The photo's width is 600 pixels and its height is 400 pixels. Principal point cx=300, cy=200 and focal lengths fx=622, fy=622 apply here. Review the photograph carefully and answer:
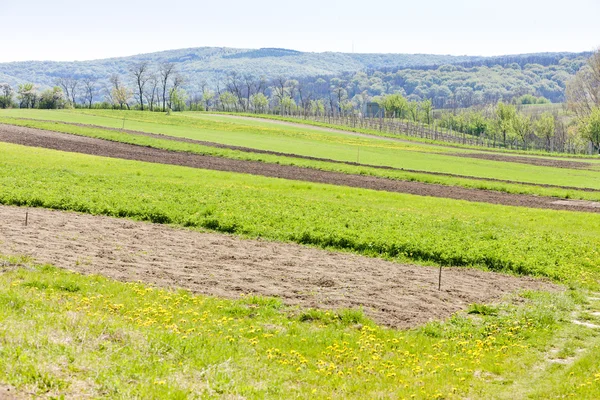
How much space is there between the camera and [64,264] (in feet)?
61.1

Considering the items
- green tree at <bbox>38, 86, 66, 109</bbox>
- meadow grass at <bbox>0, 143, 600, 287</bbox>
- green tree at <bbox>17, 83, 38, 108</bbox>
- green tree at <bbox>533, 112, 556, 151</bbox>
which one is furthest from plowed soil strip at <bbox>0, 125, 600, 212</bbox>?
green tree at <bbox>533, 112, 556, 151</bbox>

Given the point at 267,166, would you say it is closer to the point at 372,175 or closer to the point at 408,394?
the point at 372,175

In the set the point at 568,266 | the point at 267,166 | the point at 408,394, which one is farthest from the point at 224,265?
the point at 267,166

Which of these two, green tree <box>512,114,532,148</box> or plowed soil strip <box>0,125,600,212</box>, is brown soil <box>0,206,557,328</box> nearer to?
plowed soil strip <box>0,125,600,212</box>

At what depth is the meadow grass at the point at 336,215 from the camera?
24578mm

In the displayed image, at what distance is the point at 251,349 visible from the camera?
1271cm

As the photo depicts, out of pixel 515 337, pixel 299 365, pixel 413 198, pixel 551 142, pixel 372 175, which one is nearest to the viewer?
pixel 299 365

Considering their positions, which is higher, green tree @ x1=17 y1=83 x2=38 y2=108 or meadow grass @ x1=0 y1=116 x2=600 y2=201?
green tree @ x1=17 y1=83 x2=38 y2=108

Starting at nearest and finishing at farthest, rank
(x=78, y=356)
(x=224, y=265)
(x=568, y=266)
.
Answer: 1. (x=78, y=356)
2. (x=224, y=265)
3. (x=568, y=266)

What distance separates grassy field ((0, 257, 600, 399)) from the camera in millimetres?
10547

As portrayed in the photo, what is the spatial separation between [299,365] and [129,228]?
1556cm

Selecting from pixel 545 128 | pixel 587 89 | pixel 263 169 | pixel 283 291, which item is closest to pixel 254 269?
pixel 283 291

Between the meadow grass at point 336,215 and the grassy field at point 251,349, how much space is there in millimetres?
7594

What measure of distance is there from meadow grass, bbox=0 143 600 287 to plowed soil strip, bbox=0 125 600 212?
5239 mm
